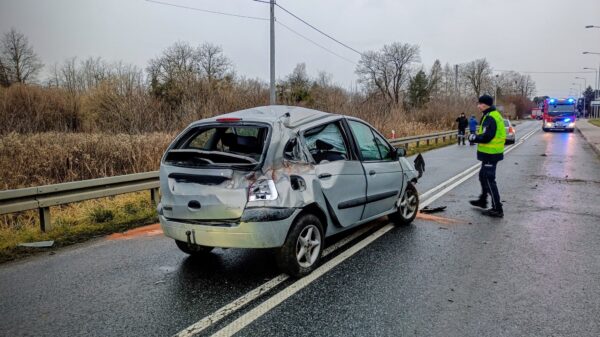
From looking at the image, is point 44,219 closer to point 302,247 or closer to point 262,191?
point 262,191

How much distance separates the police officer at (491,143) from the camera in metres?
7.04

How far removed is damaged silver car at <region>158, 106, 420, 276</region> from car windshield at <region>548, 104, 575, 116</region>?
38.2 meters

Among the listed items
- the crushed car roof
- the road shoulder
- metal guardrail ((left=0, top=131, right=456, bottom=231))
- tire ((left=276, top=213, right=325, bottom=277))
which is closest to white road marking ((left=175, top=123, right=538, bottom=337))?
tire ((left=276, top=213, right=325, bottom=277))

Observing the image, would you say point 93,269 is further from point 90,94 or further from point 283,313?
point 90,94

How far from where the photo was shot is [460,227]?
624cm

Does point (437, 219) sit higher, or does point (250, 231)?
point (250, 231)

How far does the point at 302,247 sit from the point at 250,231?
0.67 m

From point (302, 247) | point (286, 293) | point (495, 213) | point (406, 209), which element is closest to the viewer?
point (286, 293)

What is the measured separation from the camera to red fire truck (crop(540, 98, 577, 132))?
36219 mm

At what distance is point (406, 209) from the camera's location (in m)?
6.41

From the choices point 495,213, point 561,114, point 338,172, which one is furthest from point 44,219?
point 561,114

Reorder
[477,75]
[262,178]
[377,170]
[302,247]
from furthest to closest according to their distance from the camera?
[477,75]
[377,170]
[302,247]
[262,178]

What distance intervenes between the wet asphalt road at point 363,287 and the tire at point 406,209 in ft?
0.79

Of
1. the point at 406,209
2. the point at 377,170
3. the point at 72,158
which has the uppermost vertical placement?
the point at 377,170
